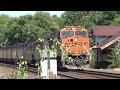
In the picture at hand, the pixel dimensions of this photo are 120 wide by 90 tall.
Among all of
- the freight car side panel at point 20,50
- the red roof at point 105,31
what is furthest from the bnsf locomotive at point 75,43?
the red roof at point 105,31

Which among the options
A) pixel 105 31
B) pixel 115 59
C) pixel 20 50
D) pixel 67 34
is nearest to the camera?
pixel 67 34

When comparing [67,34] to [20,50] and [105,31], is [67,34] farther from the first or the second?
[105,31]

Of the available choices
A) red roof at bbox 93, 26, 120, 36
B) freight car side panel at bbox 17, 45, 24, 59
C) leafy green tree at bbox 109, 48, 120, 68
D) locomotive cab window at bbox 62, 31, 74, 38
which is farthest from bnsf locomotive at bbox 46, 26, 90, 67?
red roof at bbox 93, 26, 120, 36

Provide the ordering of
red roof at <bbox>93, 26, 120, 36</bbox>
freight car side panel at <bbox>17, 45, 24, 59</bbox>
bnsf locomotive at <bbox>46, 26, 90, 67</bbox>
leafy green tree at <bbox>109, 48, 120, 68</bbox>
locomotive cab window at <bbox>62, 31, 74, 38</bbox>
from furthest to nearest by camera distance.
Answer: red roof at <bbox>93, 26, 120, 36</bbox> → leafy green tree at <bbox>109, 48, 120, 68</bbox> → freight car side panel at <bbox>17, 45, 24, 59</bbox> → locomotive cab window at <bbox>62, 31, 74, 38</bbox> → bnsf locomotive at <bbox>46, 26, 90, 67</bbox>

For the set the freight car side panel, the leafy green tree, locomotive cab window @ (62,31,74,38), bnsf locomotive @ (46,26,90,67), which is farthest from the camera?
the leafy green tree

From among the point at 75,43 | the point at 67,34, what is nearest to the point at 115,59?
the point at 75,43

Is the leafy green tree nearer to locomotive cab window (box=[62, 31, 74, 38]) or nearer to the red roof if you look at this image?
locomotive cab window (box=[62, 31, 74, 38])

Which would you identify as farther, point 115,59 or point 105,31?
Answer: point 105,31

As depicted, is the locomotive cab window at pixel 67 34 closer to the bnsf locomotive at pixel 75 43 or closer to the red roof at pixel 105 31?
the bnsf locomotive at pixel 75 43
